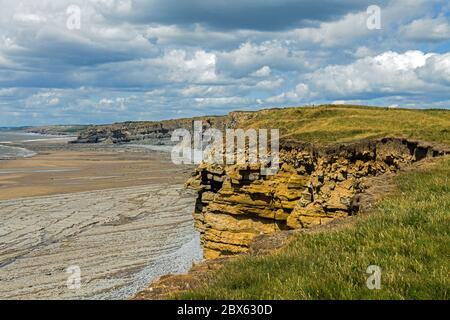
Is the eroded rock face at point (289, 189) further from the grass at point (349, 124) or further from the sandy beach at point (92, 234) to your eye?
the sandy beach at point (92, 234)

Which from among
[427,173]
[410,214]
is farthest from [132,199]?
[410,214]

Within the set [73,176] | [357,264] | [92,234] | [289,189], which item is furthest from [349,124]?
[73,176]

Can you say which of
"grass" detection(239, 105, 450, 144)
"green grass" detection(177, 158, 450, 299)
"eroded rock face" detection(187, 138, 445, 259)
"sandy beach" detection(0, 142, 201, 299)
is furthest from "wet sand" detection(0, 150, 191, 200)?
"green grass" detection(177, 158, 450, 299)

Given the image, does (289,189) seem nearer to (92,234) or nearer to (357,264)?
(357,264)

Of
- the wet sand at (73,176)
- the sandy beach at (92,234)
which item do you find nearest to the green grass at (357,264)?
the sandy beach at (92,234)

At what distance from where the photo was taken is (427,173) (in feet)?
51.7

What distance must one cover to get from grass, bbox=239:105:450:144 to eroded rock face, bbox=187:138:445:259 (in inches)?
58.8

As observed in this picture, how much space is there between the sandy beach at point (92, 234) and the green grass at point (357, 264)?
2112 centimetres

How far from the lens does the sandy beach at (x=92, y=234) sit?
30.6 metres

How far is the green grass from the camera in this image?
19.5ft

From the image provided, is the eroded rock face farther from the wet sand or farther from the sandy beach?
the wet sand

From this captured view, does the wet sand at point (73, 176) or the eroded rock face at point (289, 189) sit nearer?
the eroded rock face at point (289, 189)
